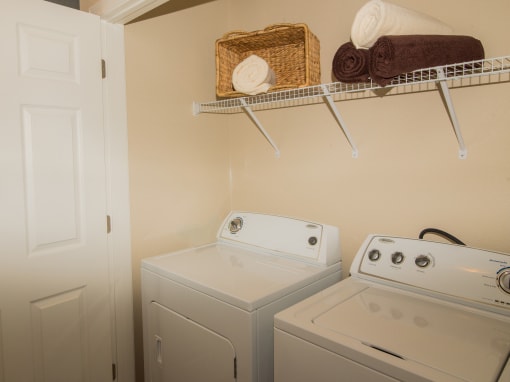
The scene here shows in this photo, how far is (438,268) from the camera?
1.36 m

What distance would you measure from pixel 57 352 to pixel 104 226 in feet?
1.94

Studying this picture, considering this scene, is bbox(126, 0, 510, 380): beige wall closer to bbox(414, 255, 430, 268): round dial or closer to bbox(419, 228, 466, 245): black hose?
bbox(419, 228, 466, 245): black hose

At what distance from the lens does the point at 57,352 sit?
164cm

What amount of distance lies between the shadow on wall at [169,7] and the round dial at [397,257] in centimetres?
166

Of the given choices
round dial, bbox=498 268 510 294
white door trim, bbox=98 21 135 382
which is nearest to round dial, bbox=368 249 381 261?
round dial, bbox=498 268 510 294

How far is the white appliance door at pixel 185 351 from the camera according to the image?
55.1 inches

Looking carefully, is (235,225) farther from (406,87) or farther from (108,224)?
(406,87)

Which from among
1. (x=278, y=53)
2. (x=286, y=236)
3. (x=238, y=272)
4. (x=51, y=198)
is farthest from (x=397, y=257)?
(x=51, y=198)

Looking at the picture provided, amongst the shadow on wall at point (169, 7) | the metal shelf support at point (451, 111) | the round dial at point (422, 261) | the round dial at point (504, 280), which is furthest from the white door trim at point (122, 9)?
the round dial at point (504, 280)

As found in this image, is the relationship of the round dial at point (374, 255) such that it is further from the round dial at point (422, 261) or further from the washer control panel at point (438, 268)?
the round dial at point (422, 261)

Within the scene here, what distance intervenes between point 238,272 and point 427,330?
78 cm

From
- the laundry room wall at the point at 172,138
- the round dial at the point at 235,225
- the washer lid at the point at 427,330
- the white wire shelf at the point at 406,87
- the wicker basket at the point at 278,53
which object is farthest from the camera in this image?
the round dial at the point at 235,225

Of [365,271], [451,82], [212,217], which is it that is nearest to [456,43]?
[451,82]

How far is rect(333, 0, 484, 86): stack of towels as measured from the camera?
1262 millimetres
